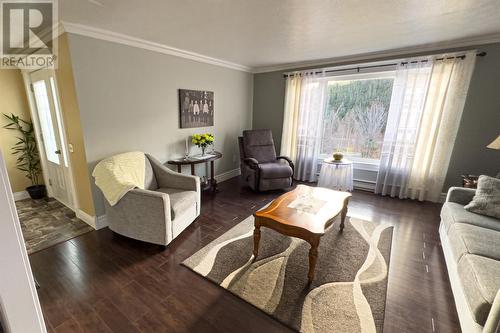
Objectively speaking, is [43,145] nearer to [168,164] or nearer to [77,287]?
[168,164]

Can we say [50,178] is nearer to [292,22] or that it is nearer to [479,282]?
[292,22]

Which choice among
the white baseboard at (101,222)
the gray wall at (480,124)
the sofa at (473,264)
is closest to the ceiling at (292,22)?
the gray wall at (480,124)

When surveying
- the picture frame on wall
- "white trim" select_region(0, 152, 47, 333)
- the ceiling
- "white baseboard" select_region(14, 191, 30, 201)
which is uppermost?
the ceiling

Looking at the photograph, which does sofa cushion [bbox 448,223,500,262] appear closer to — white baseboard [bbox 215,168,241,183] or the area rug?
the area rug

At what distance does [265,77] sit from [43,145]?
4.15m

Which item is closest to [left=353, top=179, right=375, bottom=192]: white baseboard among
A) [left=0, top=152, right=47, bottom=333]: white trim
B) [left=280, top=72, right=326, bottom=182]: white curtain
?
[left=280, top=72, right=326, bottom=182]: white curtain

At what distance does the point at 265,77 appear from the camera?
482cm

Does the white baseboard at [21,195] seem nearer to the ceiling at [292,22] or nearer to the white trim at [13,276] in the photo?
the ceiling at [292,22]

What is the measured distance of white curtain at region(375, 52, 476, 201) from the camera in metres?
3.15

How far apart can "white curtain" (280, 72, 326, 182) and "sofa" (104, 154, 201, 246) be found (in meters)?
2.56

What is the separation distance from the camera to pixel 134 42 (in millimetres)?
2801

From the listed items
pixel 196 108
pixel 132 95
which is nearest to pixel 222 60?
pixel 196 108

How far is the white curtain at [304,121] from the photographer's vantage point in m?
4.23

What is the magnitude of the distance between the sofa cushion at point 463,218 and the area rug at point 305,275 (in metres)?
0.61
